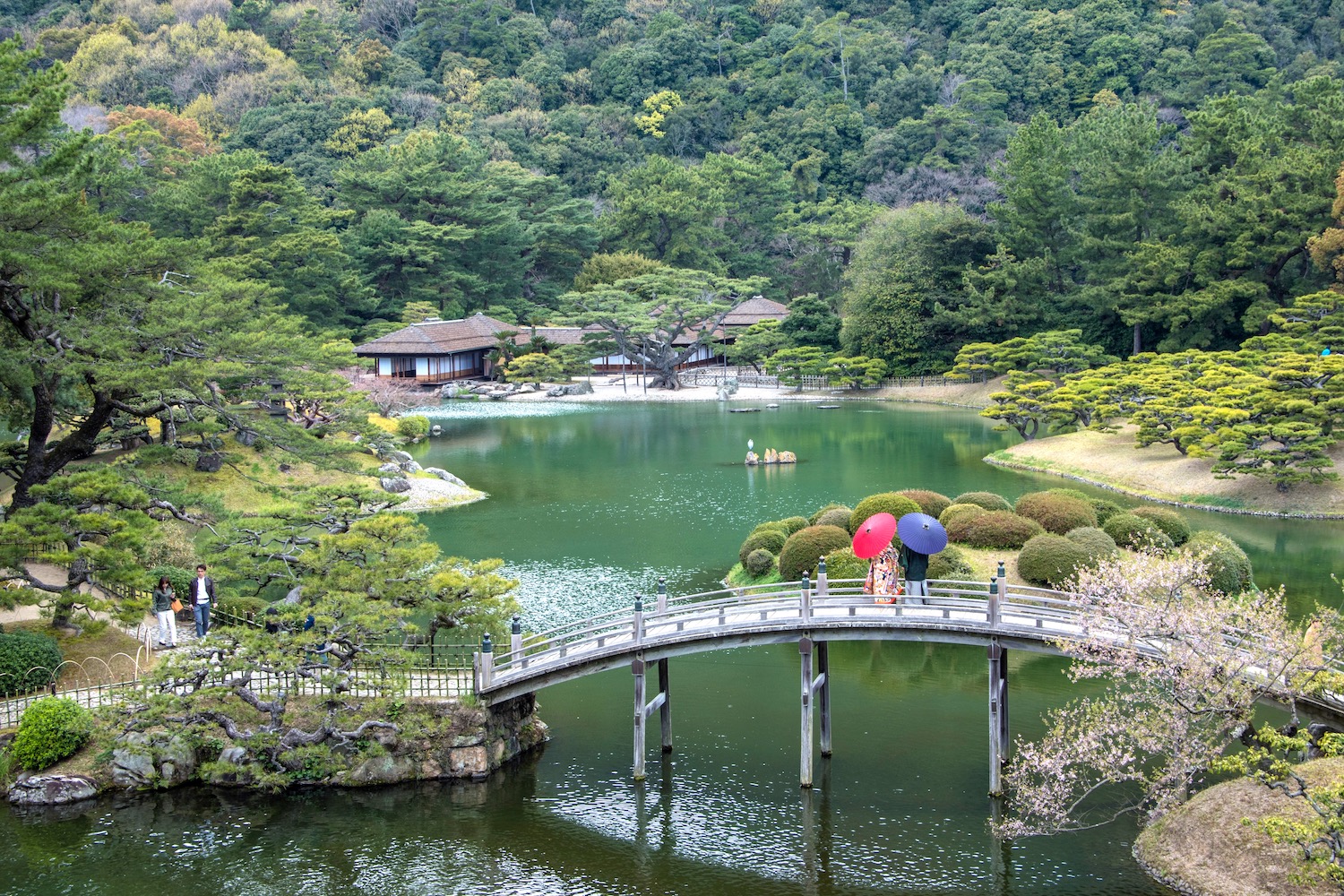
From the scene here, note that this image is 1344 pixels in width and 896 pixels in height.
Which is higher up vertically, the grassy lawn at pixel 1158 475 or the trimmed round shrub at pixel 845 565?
the grassy lawn at pixel 1158 475

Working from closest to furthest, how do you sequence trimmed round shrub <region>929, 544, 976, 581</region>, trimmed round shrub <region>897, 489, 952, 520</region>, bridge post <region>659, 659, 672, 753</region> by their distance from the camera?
bridge post <region>659, 659, 672, 753</region>
trimmed round shrub <region>929, 544, 976, 581</region>
trimmed round shrub <region>897, 489, 952, 520</region>

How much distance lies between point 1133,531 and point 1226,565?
254 cm

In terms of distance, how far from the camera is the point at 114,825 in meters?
17.5

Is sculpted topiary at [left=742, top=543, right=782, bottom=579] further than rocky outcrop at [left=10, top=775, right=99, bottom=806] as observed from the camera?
Yes

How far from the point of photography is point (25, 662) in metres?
19.9

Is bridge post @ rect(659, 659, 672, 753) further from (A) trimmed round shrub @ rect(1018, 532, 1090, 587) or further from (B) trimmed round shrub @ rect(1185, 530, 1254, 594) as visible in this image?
(B) trimmed round shrub @ rect(1185, 530, 1254, 594)

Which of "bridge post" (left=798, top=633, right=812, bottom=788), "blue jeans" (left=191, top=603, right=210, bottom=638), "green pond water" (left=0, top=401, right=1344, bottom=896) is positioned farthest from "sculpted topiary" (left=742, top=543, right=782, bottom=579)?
"blue jeans" (left=191, top=603, right=210, bottom=638)

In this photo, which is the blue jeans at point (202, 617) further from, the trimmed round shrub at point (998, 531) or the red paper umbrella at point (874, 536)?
the trimmed round shrub at point (998, 531)

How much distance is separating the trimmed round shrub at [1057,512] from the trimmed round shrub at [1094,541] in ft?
1.72

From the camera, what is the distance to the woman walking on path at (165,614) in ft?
70.7

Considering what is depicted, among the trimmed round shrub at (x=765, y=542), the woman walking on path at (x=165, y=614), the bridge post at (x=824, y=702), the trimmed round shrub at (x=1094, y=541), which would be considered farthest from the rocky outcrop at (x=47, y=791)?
the trimmed round shrub at (x=1094, y=541)

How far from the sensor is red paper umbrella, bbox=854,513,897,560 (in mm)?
22016

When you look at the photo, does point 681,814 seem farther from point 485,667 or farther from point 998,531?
point 998,531

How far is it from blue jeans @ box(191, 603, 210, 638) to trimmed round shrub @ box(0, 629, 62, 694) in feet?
7.47
